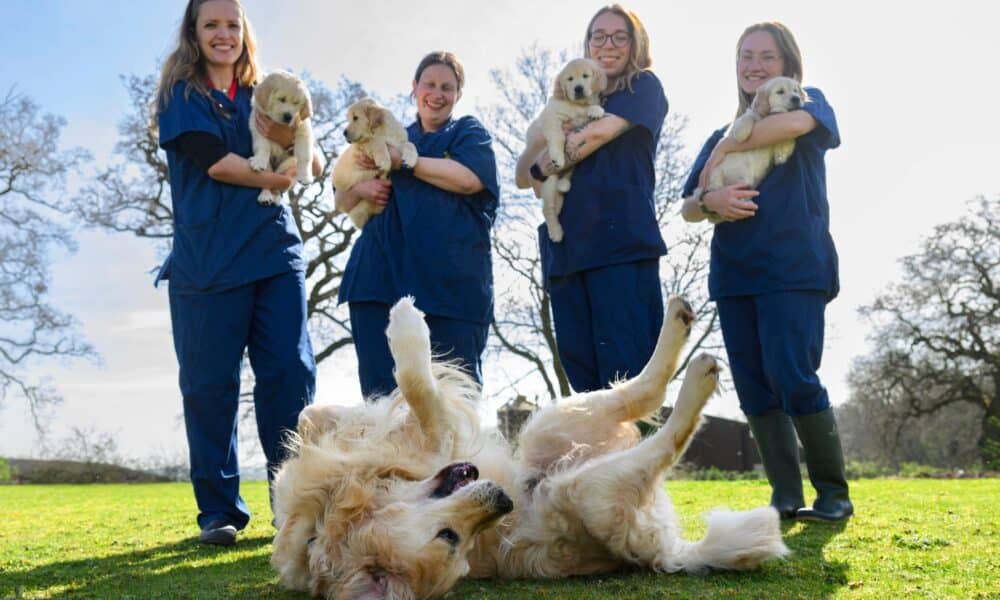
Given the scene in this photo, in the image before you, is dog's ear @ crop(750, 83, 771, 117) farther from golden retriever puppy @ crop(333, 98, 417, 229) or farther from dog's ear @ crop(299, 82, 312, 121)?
dog's ear @ crop(299, 82, 312, 121)

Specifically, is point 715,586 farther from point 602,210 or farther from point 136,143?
point 136,143

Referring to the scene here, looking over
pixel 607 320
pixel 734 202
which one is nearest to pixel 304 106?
pixel 607 320

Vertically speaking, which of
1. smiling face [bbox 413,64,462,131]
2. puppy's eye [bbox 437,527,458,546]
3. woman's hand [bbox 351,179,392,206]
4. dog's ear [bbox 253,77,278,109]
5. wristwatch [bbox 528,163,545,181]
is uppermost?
dog's ear [bbox 253,77,278,109]

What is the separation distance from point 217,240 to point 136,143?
12.9 meters

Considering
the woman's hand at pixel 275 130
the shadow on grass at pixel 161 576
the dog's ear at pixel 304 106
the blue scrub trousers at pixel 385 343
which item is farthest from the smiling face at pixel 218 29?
the shadow on grass at pixel 161 576

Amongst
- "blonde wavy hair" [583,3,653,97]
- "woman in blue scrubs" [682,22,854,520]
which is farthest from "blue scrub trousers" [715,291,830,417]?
"blonde wavy hair" [583,3,653,97]

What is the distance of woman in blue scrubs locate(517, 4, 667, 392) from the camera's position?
3652mm

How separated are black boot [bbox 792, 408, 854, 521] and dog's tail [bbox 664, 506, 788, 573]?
149cm

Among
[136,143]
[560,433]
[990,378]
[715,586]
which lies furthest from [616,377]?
[990,378]

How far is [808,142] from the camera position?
4.17m

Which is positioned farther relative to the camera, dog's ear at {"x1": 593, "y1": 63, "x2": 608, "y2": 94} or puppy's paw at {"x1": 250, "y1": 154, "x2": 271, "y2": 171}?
dog's ear at {"x1": 593, "y1": 63, "x2": 608, "y2": 94}

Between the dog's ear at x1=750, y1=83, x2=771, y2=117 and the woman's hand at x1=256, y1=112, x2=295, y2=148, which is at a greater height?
the woman's hand at x1=256, y1=112, x2=295, y2=148

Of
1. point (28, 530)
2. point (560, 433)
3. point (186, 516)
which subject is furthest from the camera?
point (186, 516)

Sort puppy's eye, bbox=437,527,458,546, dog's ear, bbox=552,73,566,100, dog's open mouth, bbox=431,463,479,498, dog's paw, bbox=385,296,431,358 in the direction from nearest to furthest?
puppy's eye, bbox=437,527,458,546
dog's open mouth, bbox=431,463,479,498
dog's paw, bbox=385,296,431,358
dog's ear, bbox=552,73,566,100
